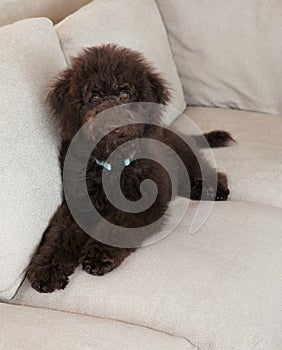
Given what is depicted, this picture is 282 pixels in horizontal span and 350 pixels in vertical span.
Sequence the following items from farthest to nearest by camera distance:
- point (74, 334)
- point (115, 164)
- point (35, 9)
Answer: point (35, 9) → point (115, 164) → point (74, 334)

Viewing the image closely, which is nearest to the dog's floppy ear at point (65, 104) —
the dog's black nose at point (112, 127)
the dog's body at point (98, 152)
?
the dog's body at point (98, 152)

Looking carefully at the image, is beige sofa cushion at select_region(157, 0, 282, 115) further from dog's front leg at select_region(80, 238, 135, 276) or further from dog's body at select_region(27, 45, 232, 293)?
dog's front leg at select_region(80, 238, 135, 276)

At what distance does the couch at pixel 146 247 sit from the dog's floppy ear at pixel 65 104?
0.05 m

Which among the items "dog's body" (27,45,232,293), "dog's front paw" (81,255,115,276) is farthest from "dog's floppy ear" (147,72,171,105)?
"dog's front paw" (81,255,115,276)

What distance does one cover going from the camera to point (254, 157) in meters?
1.92

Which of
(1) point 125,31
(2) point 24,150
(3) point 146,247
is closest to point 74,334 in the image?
(3) point 146,247

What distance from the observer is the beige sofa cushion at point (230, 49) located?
2.12m

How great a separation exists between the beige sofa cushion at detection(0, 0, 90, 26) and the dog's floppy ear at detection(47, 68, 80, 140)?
0.62 metres

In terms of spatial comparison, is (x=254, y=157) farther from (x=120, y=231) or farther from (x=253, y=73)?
(x=120, y=231)

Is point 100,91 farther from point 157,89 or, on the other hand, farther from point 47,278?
point 47,278

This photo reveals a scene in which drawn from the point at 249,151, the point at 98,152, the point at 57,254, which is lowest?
the point at 249,151

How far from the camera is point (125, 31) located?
201 centimetres

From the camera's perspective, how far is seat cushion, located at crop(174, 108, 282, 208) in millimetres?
1790

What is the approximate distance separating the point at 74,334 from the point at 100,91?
2.01 ft
